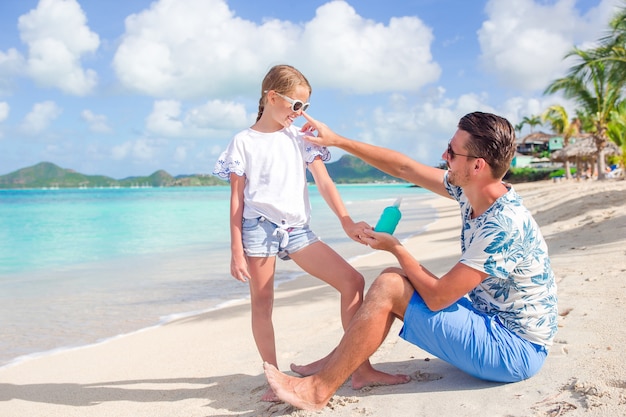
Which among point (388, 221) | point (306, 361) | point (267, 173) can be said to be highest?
point (267, 173)

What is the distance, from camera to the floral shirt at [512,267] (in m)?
2.41

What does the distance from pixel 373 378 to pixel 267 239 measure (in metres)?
0.95

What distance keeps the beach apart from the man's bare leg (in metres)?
0.09

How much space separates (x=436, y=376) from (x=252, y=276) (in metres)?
1.15

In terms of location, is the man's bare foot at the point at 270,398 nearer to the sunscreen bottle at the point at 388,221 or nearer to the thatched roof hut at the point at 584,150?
the sunscreen bottle at the point at 388,221

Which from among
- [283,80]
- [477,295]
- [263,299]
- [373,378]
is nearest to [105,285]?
[263,299]

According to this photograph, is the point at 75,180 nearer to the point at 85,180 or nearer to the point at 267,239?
the point at 85,180

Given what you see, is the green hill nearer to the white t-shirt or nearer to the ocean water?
the ocean water

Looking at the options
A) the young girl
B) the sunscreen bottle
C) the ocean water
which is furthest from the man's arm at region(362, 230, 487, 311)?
the ocean water

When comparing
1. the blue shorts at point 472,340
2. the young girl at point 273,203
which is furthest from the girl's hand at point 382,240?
the young girl at point 273,203

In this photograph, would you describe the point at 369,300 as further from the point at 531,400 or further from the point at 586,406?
the point at 586,406

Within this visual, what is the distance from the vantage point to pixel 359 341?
2578 millimetres

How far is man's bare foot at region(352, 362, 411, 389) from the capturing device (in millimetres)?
2932

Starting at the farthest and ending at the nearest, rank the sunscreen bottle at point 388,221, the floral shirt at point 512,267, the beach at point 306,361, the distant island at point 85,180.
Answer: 1. the distant island at point 85,180
2. the sunscreen bottle at point 388,221
3. the beach at point 306,361
4. the floral shirt at point 512,267
